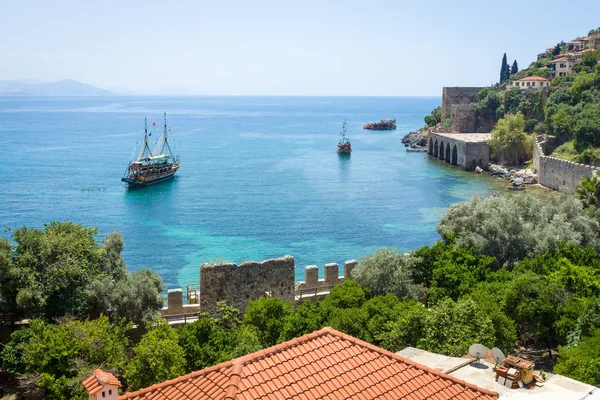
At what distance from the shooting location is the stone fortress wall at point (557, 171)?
46.4m

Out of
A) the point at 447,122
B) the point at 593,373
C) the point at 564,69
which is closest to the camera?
the point at 593,373

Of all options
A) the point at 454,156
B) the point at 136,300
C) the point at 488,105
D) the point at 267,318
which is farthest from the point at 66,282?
the point at 488,105

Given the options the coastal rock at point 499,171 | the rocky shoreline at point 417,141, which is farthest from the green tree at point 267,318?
the rocky shoreline at point 417,141

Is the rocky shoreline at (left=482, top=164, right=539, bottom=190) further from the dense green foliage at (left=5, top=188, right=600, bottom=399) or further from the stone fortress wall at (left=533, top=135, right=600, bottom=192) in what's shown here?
the dense green foliage at (left=5, top=188, right=600, bottom=399)

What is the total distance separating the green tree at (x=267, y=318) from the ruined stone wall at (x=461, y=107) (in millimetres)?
72131

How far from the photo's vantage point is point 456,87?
87.6 metres

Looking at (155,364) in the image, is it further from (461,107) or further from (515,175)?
(461,107)

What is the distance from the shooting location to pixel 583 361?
43.9 feet

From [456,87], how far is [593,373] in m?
79.3

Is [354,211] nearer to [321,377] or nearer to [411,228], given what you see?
[411,228]

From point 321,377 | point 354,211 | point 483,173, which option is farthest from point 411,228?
point 321,377

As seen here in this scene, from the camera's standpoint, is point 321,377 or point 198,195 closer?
point 321,377

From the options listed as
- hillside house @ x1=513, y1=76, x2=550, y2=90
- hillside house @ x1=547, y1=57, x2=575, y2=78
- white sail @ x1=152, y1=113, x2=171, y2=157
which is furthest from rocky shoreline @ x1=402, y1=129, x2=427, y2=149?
white sail @ x1=152, y1=113, x2=171, y2=157

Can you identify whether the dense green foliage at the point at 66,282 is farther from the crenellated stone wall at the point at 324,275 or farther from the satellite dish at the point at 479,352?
the satellite dish at the point at 479,352
